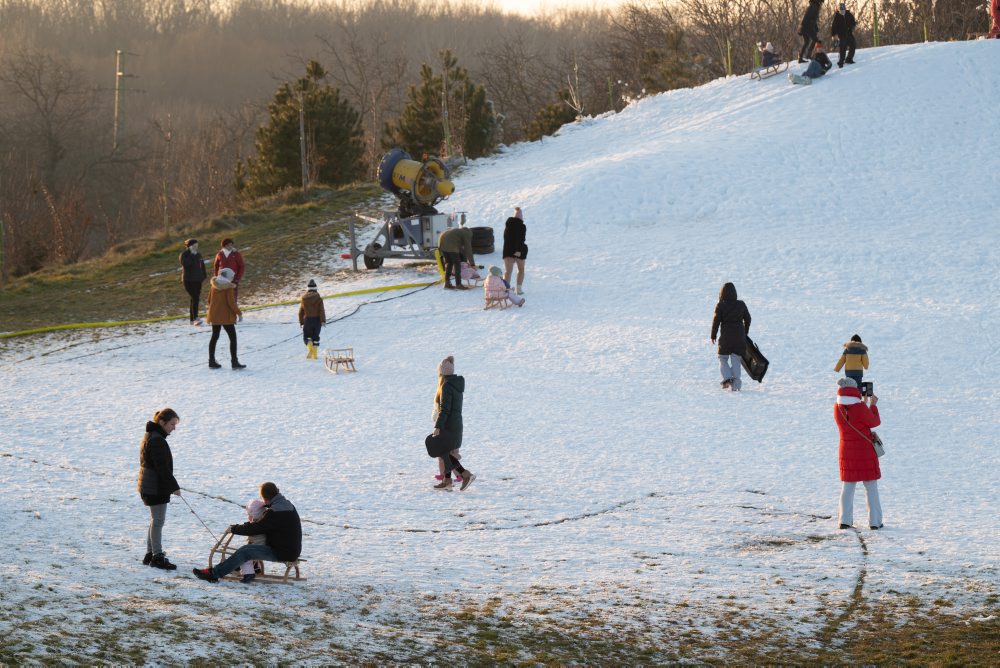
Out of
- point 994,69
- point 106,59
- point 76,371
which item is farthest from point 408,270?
point 106,59

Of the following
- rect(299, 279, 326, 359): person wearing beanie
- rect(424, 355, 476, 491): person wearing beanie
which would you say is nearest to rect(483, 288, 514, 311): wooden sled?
rect(299, 279, 326, 359): person wearing beanie

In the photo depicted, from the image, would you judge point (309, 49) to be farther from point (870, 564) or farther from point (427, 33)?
point (870, 564)

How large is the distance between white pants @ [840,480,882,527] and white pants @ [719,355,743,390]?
5.38m

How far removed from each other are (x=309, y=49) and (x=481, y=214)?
296 feet

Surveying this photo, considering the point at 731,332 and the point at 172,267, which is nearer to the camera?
the point at 731,332

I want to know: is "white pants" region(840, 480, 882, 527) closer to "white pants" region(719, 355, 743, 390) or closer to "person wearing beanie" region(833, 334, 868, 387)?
"person wearing beanie" region(833, 334, 868, 387)

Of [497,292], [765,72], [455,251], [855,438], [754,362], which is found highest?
[765,72]

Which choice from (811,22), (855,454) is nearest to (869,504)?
(855,454)

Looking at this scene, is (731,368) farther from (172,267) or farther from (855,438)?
(172,267)

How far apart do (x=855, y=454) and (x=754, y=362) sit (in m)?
5.45

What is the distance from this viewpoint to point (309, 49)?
11225cm

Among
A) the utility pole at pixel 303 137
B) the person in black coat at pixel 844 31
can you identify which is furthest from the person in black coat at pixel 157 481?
the person in black coat at pixel 844 31

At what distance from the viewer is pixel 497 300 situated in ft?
68.3

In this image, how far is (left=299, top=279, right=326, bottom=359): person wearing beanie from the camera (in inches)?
707
